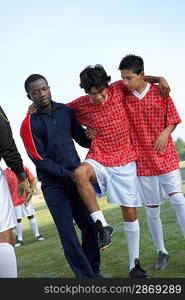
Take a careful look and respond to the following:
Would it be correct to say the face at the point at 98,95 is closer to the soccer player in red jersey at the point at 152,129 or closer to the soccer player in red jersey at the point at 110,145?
Result: the soccer player in red jersey at the point at 110,145

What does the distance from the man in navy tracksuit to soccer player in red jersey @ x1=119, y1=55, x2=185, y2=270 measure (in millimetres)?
651

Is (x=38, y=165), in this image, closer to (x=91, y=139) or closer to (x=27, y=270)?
(x=91, y=139)

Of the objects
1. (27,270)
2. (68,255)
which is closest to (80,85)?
(68,255)

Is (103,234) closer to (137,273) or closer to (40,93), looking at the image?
(137,273)

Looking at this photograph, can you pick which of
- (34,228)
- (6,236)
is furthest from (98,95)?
(34,228)

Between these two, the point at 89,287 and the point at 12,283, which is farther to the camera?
the point at 89,287

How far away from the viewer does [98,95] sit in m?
4.62

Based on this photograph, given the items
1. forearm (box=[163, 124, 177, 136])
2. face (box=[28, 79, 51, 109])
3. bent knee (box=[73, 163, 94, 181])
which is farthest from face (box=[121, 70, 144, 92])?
bent knee (box=[73, 163, 94, 181])

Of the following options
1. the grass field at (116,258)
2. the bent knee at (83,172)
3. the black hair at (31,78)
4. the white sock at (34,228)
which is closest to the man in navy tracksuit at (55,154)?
the black hair at (31,78)

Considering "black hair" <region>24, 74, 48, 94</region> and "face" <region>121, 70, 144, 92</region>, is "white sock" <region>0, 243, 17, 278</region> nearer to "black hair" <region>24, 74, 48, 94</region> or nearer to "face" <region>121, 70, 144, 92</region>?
"black hair" <region>24, 74, 48, 94</region>

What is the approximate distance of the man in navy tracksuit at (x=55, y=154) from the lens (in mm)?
4652

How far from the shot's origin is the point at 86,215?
491 cm

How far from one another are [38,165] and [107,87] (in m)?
1.00

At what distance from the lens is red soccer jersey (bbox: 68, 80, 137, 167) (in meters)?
4.72
